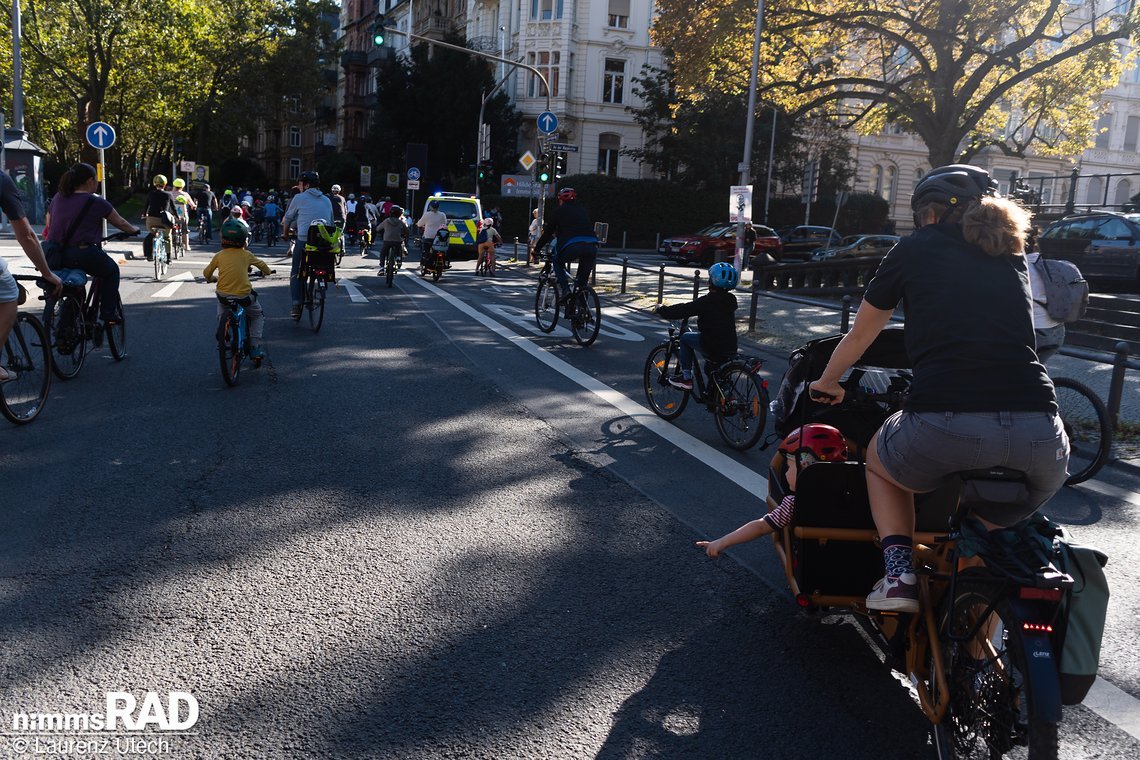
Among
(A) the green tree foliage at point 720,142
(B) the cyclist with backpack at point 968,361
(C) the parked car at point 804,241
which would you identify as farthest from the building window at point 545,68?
(B) the cyclist with backpack at point 968,361

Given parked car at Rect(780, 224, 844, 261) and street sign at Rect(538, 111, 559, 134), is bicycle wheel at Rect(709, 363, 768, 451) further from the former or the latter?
parked car at Rect(780, 224, 844, 261)

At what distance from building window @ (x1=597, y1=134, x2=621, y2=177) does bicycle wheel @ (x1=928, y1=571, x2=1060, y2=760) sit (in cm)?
5674

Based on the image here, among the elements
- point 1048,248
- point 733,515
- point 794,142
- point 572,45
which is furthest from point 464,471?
point 572,45

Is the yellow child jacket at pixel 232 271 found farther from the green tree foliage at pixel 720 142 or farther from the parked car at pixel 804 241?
the green tree foliage at pixel 720 142

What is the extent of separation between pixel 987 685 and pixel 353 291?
17.0 metres

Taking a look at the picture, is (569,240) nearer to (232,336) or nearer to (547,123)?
(232,336)

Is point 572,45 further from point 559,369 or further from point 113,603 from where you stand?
point 113,603

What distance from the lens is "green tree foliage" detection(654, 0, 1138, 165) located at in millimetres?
24375

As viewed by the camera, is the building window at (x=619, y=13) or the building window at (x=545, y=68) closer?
the building window at (x=545, y=68)

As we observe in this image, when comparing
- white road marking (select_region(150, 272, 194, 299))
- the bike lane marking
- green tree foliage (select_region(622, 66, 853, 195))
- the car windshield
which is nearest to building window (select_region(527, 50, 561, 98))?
green tree foliage (select_region(622, 66, 853, 195))

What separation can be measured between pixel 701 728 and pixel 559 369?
7655mm

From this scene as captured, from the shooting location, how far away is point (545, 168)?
2962 cm

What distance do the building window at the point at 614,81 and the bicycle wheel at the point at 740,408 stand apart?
5237cm

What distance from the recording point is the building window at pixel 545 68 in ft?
187
